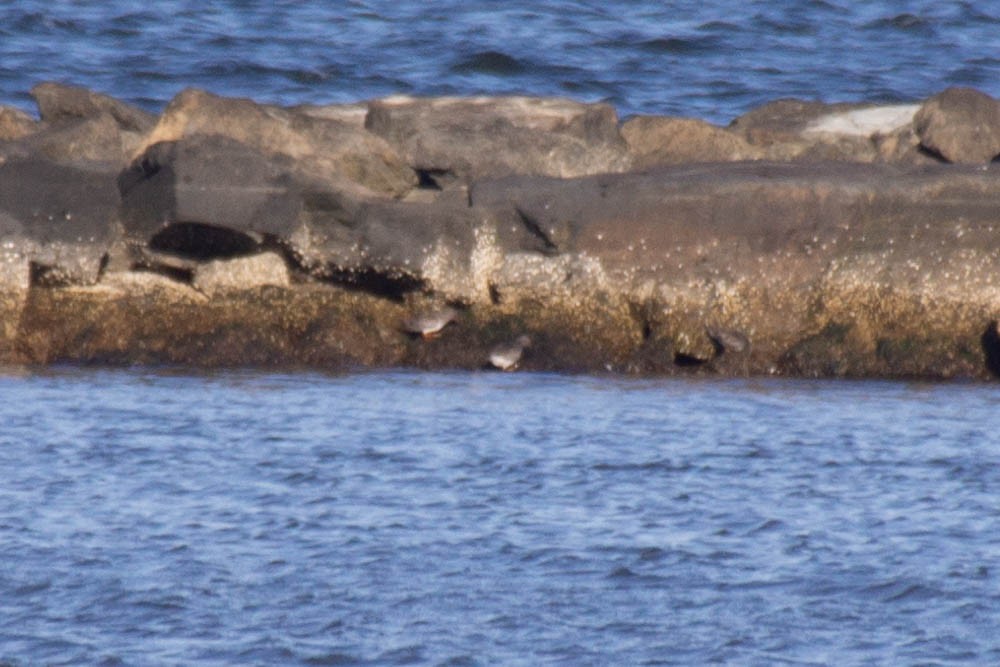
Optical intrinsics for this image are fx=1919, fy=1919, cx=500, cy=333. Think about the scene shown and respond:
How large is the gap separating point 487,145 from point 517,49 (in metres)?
10.7

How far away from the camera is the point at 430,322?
13625mm

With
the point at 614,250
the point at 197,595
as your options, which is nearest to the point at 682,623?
the point at 197,595

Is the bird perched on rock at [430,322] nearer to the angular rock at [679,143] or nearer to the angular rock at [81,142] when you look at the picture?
the angular rock at [81,142]

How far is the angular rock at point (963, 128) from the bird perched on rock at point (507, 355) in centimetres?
506

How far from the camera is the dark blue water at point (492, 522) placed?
24.5 ft

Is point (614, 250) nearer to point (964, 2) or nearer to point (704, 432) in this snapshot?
point (704, 432)

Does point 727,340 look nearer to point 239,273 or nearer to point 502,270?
point 502,270

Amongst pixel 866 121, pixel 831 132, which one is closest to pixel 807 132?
pixel 831 132

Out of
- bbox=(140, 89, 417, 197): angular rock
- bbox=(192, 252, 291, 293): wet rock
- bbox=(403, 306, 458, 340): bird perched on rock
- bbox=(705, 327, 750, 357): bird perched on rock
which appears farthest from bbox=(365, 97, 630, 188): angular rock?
bbox=(705, 327, 750, 357): bird perched on rock

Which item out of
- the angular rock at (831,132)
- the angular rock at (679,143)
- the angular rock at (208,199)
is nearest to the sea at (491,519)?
the angular rock at (208,199)

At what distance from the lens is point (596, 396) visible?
40.5 ft

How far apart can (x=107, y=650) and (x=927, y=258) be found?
790 cm

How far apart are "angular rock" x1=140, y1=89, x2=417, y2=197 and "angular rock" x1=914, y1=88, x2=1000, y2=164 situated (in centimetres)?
471

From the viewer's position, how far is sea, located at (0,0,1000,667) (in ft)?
24.5
